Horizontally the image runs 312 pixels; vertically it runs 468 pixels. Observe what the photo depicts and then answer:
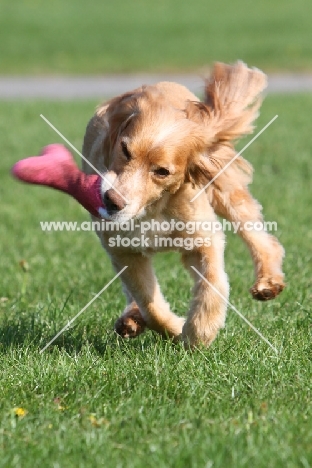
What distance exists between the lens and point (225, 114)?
4.63 meters

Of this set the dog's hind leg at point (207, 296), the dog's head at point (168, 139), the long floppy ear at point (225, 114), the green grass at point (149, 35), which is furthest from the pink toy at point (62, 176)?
the green grass at point (149, 35)

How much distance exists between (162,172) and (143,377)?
1050mm

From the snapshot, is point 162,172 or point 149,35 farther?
point 149,35

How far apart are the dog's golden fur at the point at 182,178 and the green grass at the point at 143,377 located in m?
0.24

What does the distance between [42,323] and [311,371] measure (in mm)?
1806

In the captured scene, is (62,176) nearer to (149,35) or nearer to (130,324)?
(130,324)

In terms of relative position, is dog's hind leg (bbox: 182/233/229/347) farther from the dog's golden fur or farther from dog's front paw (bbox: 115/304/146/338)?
dog's front paw (bbox: 115/304/146/338)

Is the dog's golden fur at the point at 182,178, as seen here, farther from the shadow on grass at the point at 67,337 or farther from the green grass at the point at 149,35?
the green grass at the point at 149,35

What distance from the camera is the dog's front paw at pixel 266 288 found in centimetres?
464

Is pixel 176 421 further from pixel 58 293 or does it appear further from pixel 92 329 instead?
pixel 58 293

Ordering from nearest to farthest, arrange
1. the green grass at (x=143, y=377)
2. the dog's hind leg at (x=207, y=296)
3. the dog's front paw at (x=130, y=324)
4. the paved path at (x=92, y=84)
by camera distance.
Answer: the green grass at (x=143, y=377) < the dog's hind leg at (x=207, y=296) < the dog's front paw at (x=130, y=324) < the paved path at (x=92, y=84)

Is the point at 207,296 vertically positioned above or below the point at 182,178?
below

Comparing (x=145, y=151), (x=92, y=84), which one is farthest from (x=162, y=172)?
(x=92, y=84)

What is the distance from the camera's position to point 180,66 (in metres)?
23.4
